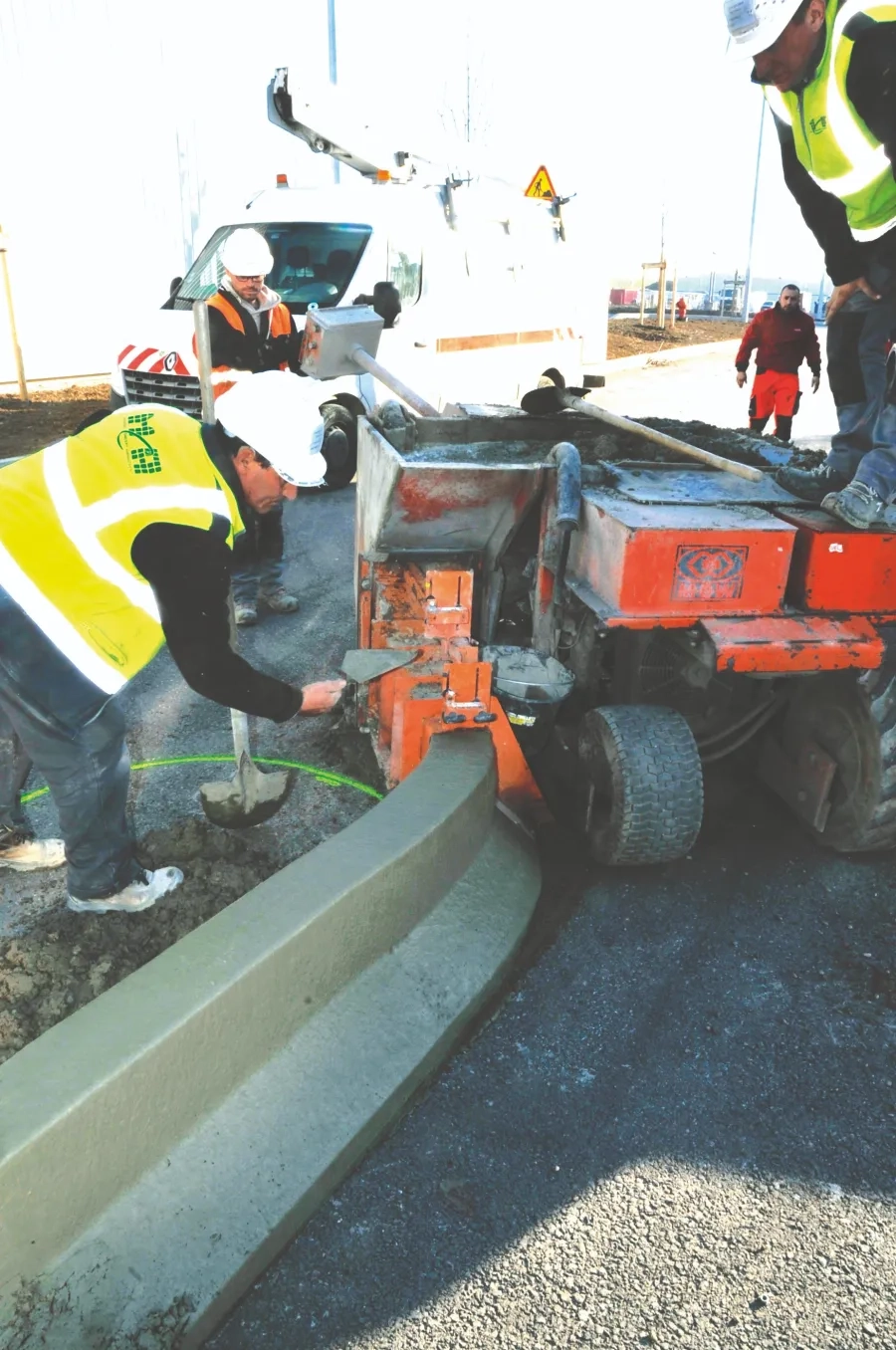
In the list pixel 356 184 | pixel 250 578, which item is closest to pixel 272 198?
pixel 356 184

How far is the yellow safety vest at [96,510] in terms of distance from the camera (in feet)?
8.30

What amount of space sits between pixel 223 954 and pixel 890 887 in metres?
2.23

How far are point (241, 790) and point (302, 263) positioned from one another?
604 centimetres

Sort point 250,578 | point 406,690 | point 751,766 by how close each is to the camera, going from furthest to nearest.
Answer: point 250,578
point 751,766
point 406,690

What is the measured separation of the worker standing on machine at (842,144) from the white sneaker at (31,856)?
2606mm

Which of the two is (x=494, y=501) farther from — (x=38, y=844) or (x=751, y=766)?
(x=38, y=844)

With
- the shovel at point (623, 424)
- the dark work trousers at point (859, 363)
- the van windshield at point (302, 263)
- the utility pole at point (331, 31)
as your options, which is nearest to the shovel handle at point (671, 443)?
the shovel at point (623, 424)

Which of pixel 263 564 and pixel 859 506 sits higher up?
pixel 859 506

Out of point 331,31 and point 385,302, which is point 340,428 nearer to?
point 385,302

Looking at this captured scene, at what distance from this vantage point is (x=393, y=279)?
8281mm

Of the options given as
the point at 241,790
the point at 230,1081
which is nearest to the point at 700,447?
the point at 241,790

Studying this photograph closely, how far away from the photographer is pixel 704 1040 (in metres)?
2.66

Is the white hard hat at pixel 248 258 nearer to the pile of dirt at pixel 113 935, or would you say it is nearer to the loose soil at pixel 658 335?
the pile of dirt at pixel 113 935

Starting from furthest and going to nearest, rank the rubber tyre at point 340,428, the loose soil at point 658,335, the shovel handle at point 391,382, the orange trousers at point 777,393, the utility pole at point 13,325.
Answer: the loose soil at point 658,335 → the utility pole at point 13,325 → the orange trousers at point 777,393 → the rubber tyre at point 340,428 → the shovel handle at point 391,382
